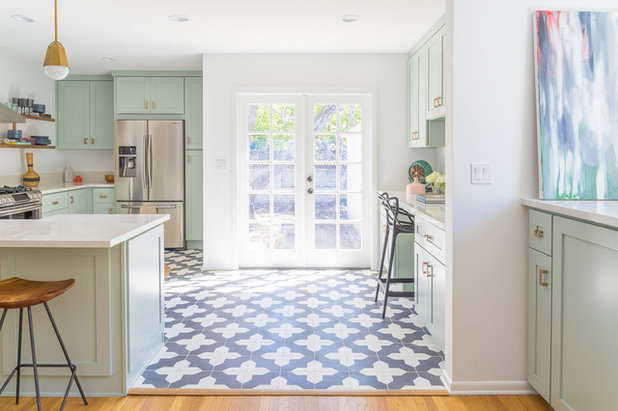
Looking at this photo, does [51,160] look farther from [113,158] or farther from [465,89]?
[465,89]

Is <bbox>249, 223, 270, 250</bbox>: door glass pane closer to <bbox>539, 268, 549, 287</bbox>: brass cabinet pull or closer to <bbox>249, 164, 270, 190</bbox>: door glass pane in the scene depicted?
<bbox>249, 164, 270, 190</bbox>: door glass pane

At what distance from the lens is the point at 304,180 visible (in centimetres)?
563

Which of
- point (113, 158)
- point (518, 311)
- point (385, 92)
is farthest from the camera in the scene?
point (113, 158)

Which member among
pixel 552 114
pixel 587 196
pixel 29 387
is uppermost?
pixel 552 114

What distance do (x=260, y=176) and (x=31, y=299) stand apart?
3686 mm

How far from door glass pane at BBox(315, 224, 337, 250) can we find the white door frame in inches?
11.6

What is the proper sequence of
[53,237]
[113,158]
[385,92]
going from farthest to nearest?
[113,158], [385,92], [53,237]

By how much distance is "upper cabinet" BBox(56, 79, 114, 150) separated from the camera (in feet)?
22.2

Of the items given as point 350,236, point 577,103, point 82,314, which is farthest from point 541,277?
point 350,236

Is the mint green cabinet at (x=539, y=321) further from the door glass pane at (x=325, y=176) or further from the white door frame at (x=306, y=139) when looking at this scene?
the door glass pane at (x=325, y=176)

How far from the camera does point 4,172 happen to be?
575 centimetres

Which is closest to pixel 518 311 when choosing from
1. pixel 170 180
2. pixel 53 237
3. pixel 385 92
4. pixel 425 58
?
pixel 53 237

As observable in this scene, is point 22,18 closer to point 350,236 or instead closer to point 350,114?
point 350,114

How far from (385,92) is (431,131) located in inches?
37.2
